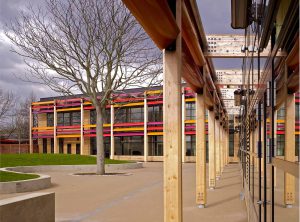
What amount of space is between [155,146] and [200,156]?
31.8 m

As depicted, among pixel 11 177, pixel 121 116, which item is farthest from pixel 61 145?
pixel 11 177

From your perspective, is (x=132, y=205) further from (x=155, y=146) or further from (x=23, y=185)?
(x=155, y=146)

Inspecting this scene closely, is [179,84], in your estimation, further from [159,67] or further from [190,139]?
[190,139]

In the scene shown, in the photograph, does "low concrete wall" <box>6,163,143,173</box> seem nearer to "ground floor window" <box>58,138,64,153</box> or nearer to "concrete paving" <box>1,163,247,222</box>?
"concrete paving" <box>1,163,247,222</box>

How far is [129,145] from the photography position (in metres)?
44.1

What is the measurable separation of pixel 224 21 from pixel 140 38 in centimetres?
1410

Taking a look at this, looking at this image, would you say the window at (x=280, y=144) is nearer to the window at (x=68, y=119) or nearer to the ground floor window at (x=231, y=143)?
the ground floor window at (x=231, y=143)

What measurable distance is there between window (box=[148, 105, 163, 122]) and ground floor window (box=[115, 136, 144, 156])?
2485 mm

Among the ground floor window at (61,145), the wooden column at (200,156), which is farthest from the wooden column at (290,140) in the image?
the ground floor window at (61,145)

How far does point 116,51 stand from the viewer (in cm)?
2045

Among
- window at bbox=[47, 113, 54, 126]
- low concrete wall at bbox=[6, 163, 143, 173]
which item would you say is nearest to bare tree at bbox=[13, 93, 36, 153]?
window at bbox=[47, 113, 54, 126]

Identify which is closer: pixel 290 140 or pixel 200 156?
pixel 290 140

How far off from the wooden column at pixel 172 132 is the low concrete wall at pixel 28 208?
2.34 metres

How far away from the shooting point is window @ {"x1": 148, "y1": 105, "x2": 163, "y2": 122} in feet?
136
